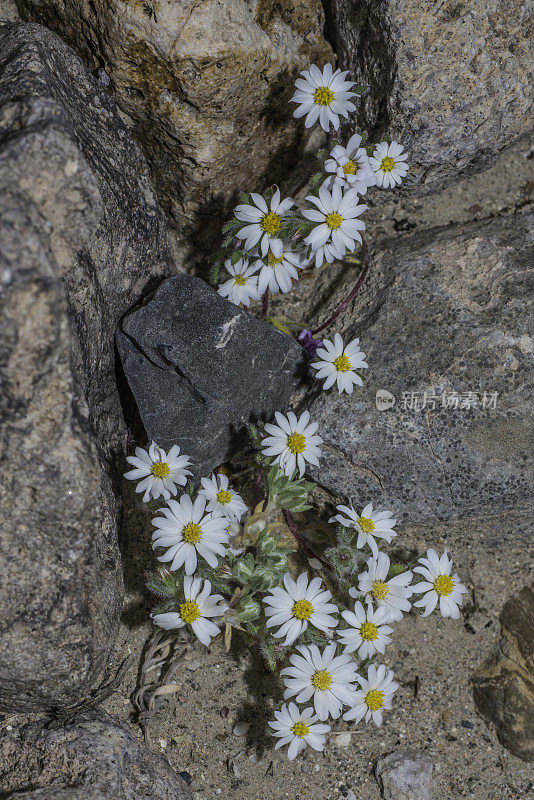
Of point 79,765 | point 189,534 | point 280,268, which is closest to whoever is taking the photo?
point 79,765

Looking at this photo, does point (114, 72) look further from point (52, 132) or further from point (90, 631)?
point (90, 631)

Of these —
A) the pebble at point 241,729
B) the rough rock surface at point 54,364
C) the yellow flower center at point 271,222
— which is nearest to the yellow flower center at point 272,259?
the yellow flower center at point 271,222

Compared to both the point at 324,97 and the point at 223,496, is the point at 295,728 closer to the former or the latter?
the point at 223,496

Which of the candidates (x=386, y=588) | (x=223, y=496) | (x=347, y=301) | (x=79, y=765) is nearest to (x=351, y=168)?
(x=347, y=301)

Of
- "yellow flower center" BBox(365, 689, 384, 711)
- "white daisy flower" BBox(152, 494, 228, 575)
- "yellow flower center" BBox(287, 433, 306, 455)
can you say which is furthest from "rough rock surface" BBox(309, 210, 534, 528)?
"yellow flower center" BBox(365, 689, 384, 711)

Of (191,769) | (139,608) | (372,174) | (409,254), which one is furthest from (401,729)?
(372,174)

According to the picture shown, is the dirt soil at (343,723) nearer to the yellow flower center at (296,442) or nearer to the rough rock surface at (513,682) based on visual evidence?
the rough rock surface at (513,682)
